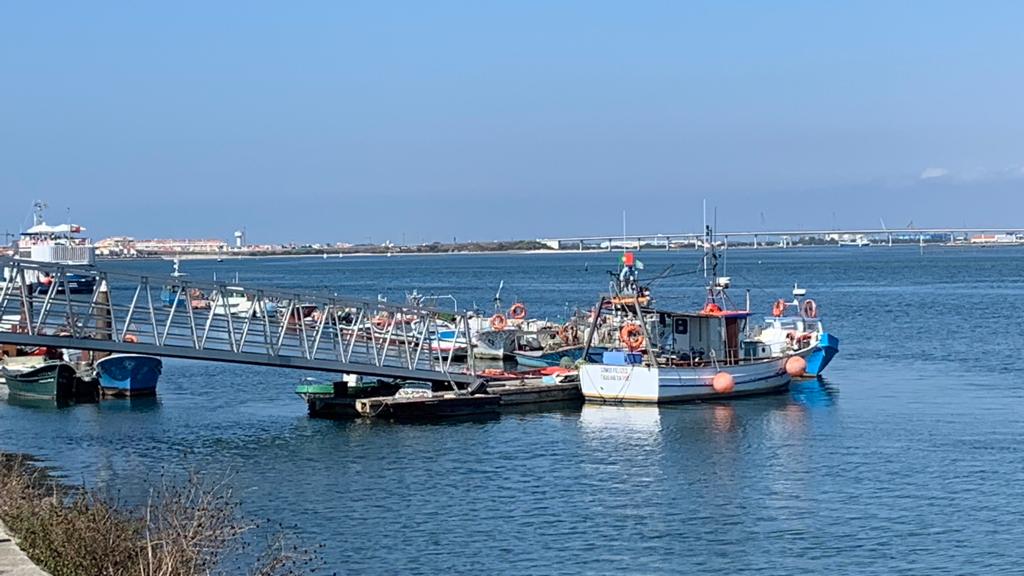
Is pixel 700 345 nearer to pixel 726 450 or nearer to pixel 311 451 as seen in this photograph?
pixel 726 450

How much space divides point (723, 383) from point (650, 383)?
3224 millimetres

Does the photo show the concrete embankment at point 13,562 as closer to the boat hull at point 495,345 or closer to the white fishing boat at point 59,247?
the boat hull at point 495,345

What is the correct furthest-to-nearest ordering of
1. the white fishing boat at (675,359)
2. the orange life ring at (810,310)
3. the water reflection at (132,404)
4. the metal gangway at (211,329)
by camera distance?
the orange life ring at (810,310) → the white fishing boat at (675,359) → the water reflection at (132,404) → the metal gangway at (211,329)

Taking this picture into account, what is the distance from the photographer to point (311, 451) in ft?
132

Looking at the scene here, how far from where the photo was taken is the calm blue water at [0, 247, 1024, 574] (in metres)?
28.4

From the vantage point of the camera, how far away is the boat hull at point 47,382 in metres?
49.8

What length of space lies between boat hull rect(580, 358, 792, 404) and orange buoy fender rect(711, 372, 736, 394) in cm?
10

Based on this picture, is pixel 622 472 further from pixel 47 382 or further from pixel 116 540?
pixel 47 382

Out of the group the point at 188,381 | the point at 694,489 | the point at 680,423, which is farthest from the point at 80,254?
the point at 694,489

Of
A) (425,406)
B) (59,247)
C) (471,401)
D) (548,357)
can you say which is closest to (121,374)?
(425,406)

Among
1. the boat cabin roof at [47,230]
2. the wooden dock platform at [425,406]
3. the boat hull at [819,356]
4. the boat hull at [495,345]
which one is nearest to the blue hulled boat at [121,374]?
the wooden dock platform at [425,406]

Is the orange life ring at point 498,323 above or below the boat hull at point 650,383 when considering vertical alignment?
above

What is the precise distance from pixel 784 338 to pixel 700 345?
808 centimetres

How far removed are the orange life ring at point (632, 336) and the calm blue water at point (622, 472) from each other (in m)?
3.54
